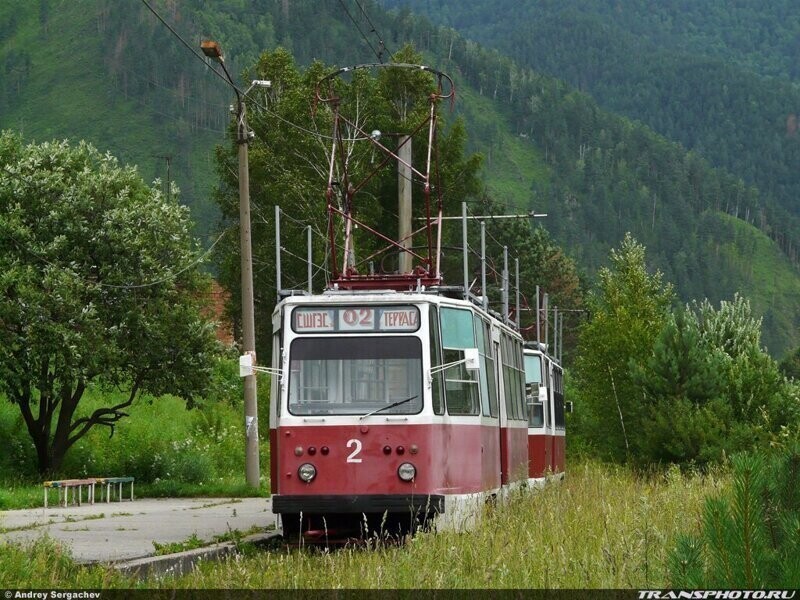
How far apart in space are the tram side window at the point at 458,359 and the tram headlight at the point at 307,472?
1.66m

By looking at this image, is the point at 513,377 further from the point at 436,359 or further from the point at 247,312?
the point at 247,312

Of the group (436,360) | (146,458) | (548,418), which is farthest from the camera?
(146,458)

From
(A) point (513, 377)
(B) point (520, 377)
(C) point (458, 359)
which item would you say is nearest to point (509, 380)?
(A) point (513, 377)

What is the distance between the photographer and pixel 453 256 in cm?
7325

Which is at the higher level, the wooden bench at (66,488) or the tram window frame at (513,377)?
the tram window frame at (513,377)

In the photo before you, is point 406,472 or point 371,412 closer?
point 406,472

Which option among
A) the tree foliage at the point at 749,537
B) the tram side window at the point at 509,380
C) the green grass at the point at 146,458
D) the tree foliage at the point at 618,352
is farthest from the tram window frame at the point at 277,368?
the tree foliage at the point at 618,352

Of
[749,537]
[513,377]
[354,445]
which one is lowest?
[749,537]

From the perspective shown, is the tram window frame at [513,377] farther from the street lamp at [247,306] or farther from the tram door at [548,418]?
the street lamp at [247,306]

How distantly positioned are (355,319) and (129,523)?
659 centimetres

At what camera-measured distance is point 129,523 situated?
20.9 metres

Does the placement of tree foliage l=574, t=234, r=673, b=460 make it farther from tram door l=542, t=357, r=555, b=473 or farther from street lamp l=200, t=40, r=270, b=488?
street lamp l=200, t=40, r=270, b=488

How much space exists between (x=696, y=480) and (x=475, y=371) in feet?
10.9

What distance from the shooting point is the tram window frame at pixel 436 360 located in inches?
632
